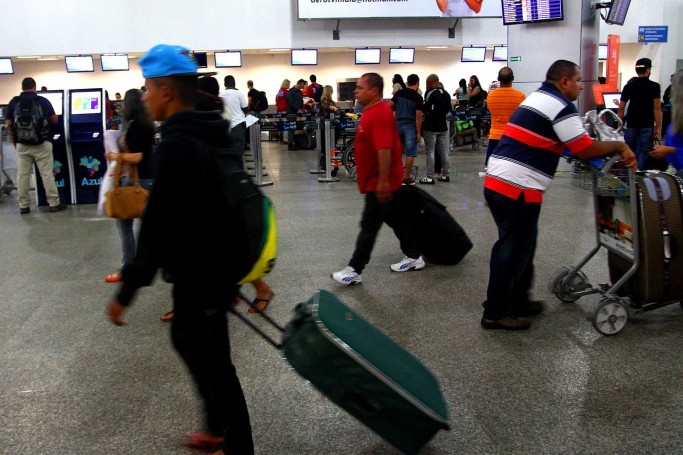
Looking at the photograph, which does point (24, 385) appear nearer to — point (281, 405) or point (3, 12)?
point (281, 405)

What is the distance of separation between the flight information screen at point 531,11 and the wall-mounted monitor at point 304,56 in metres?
11.8

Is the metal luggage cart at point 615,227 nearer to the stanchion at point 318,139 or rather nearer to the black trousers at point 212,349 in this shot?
the black trousers at point 212,349

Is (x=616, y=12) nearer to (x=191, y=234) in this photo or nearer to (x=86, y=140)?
(x=86, y=140)

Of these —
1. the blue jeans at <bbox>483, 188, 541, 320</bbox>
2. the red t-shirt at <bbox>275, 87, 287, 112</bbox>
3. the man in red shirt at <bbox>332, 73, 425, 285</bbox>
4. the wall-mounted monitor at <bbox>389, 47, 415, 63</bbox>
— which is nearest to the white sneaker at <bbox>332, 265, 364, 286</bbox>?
the man in red shirt at <bbox>332, 73, 425, 285</bbox>

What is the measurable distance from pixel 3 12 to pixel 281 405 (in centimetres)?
2215

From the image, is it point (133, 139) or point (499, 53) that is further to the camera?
point (499, 53)

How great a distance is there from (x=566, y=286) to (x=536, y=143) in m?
1.37

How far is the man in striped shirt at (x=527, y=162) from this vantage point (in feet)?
12.1

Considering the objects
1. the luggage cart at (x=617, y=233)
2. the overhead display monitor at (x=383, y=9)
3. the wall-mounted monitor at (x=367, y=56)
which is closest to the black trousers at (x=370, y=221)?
the luggage cart at (x=617, y=233)

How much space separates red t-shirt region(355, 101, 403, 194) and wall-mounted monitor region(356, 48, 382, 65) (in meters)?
17.8

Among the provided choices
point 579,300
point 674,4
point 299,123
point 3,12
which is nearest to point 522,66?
point 299,123

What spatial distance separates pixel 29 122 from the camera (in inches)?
332

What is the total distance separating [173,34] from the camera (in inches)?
833

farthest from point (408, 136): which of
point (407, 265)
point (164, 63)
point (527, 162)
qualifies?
point (164, 63)
